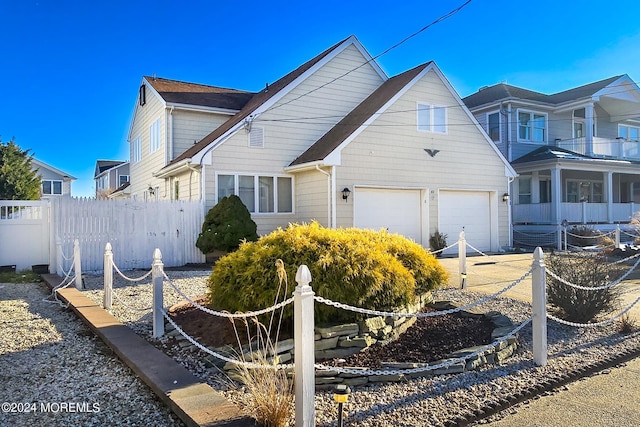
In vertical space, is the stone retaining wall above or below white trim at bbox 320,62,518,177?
below

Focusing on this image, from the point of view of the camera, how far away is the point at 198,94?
1905 centimetres

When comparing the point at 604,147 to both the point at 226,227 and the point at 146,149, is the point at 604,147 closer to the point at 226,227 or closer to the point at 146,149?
the point at 226,227

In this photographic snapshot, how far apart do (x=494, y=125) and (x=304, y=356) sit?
21987 mm

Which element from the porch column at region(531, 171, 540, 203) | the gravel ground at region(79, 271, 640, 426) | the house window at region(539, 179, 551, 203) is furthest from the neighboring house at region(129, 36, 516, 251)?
the gravel ground at region(79, 271, 640, 426)

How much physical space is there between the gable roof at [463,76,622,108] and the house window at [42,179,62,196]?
33.1 m

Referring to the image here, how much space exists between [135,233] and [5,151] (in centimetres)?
2268

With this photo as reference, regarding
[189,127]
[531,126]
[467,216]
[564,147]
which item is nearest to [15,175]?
[189,127]

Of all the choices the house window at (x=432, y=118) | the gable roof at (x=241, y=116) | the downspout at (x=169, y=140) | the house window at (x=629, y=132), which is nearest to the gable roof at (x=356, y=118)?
the house window at (x=432, y=118)

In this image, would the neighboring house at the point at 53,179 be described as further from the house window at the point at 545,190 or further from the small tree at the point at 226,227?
the house window at the point at 545,190

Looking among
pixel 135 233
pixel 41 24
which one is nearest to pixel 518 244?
pixel 135 233

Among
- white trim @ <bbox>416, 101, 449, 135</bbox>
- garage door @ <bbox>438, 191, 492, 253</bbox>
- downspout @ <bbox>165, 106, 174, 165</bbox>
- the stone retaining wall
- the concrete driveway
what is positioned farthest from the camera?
downspout @ <bbox>165, 106, 174, 165</bbox>

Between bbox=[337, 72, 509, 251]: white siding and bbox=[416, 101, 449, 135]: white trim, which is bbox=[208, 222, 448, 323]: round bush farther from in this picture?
bbox=[416, 101, 449, 135]: white trim

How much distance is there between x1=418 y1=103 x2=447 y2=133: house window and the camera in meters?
16.2

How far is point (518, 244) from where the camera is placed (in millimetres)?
20453
